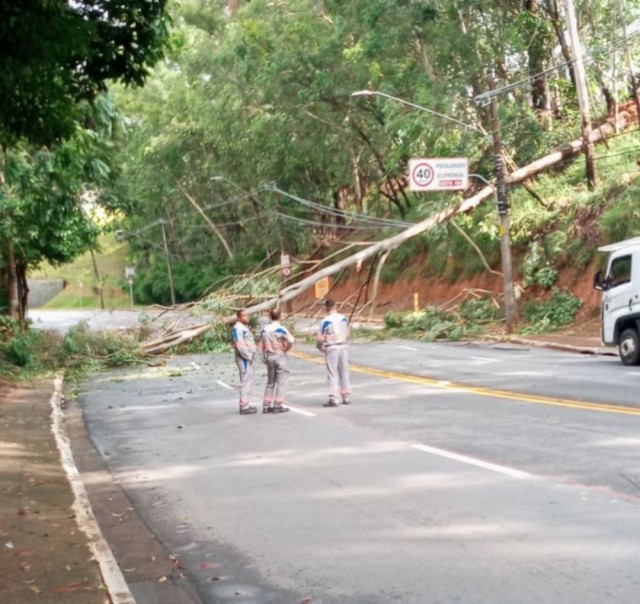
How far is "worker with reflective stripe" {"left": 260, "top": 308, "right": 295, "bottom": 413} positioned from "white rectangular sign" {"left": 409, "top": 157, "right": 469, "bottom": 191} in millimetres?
15228

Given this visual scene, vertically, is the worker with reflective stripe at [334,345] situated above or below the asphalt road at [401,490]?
above

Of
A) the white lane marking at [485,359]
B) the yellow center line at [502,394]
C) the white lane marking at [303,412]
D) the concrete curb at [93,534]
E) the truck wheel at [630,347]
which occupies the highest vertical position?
the truck wheel at [630,347]

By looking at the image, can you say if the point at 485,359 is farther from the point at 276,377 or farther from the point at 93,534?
the point at 93,534

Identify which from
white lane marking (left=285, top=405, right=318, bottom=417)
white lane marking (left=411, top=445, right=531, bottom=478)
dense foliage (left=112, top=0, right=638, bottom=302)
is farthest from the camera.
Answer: dense foliage (left=112, top=0, right=638, bottom=302)

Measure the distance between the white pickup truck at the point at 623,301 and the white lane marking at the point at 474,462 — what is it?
10580 mm

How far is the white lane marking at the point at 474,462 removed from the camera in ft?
29.9

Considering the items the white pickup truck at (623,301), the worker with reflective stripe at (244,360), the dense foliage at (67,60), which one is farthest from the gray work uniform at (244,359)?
the white pickup truck at (623,301)

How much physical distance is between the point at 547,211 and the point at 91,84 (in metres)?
27.9

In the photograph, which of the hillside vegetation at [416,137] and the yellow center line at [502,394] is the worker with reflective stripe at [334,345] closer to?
the yellow center line at [502,394]

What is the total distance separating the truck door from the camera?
2022 centimetres

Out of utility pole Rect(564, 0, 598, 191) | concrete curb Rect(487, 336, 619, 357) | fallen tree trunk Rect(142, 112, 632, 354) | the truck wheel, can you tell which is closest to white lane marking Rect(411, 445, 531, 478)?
the truck wheel

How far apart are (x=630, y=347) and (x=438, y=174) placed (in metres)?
11.2

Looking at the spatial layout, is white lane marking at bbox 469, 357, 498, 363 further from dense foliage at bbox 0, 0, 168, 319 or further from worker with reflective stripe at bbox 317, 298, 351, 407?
dense foliage at bbox 0, 0, 168, 319

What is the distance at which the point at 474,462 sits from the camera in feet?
32.3
